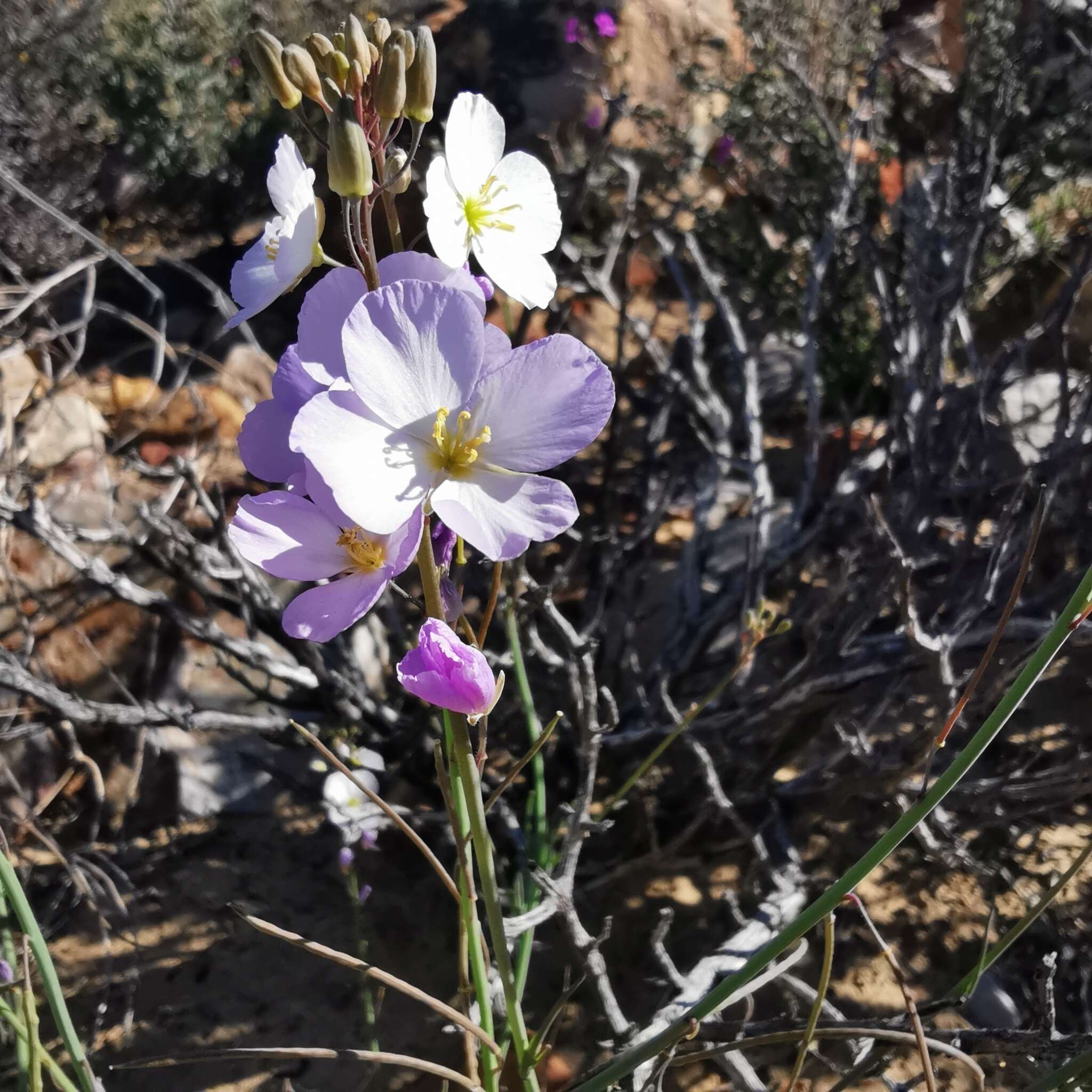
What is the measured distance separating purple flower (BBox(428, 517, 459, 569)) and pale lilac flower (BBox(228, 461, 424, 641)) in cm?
5

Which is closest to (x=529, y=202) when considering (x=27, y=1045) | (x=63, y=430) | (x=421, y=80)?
(x=421, y=80)

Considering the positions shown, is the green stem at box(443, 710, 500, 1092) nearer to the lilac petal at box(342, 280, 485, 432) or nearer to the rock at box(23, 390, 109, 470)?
the lilac petal at box(342, 280, 485, 432)

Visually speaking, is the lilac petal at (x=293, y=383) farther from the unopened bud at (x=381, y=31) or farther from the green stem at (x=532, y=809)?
the green stem at (x=532, y=809)

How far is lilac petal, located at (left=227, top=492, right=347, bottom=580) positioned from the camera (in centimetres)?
59

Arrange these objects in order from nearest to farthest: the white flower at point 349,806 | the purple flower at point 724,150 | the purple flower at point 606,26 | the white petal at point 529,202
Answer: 1. the white petal at point 529,202
2. the white flower at point 349,806
3. the purple flower at point 724,150
4. the purple flower at point 606,26

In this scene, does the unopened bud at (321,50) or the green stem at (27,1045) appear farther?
the green stem at (27,1045)

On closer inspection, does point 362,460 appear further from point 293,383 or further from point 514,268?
point 514,268

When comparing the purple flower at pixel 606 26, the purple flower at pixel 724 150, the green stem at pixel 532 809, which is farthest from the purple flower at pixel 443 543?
the purple flower at pixel 606 26

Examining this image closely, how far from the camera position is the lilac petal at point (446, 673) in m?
0.55

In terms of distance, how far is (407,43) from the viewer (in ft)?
2.04

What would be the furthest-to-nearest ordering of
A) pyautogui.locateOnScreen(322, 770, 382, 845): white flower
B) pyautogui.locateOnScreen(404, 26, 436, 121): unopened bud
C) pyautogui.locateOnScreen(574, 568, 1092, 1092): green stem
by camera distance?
pyautogui.locateOnScreen(322, 770, 382, 845): white flower → pyautogui.locateOnScreen(404, 26, 436, 121): unopened bud → pyautogui.locateOnScreen(574, 568, 1092, 1092): green stem

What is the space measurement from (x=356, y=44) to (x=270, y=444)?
0.29 metres

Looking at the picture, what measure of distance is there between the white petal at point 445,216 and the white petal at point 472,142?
0.06ft

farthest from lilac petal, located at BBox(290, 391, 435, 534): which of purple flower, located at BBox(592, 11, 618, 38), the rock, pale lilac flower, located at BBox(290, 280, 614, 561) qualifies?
purple flower, located at BBox(592, 11, 618, 38)
